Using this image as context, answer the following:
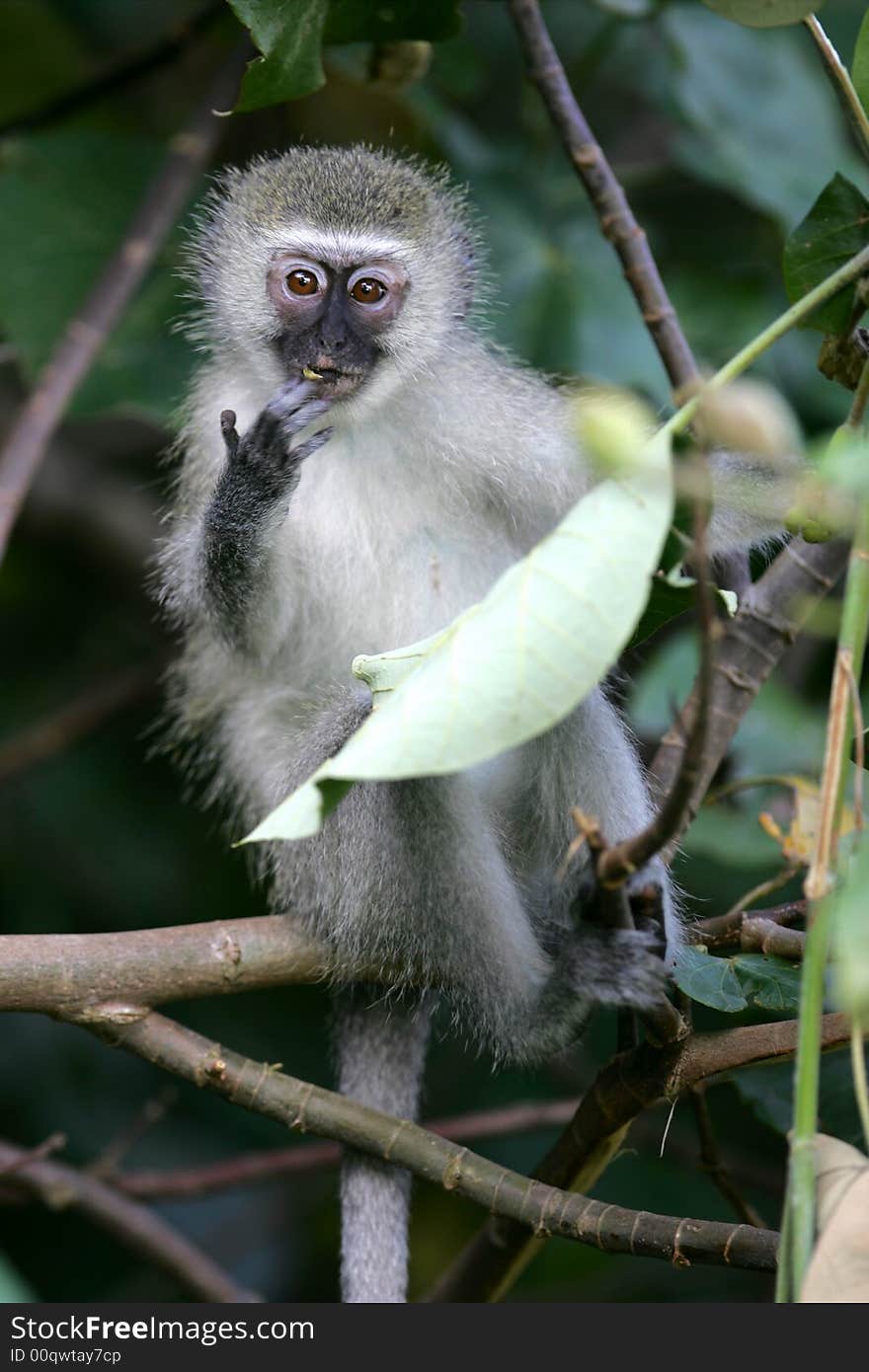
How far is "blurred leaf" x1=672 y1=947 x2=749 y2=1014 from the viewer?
2348 millimetres

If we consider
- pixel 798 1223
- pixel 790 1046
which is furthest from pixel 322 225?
pixel 798 1223

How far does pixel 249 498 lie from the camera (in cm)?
311

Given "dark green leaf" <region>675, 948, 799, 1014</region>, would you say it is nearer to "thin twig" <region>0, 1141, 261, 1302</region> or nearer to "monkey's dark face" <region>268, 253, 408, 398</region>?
"monkey's dark face" <region>268, 253, 408, 398</region>

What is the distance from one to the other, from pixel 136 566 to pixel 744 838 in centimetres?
290

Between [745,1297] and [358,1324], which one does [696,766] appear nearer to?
[358,1324]

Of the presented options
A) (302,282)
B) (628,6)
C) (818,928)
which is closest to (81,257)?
(302,282)

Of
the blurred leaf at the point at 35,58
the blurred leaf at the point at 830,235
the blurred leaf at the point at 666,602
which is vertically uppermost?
the blurred leaf at the point at 35,58

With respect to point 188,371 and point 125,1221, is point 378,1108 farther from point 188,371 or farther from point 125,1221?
point 188,371

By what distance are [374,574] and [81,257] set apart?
77.0 inches

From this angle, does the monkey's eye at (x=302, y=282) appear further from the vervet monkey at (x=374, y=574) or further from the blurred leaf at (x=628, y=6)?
the blurred leaf at (x=628, y=6)

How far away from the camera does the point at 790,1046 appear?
7.61ft

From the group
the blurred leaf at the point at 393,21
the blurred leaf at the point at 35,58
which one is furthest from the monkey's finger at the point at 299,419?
the blurred leaf at the point at 35,58

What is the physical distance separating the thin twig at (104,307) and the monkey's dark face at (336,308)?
61 centimetres

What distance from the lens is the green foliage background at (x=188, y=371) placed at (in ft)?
15.0
